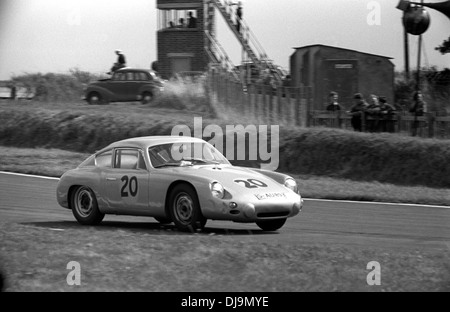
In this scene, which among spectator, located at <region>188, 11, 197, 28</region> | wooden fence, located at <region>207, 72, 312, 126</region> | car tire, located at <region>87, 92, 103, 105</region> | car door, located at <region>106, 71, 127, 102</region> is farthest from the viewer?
car door, located at <region>106, 71, 127, 102</region>

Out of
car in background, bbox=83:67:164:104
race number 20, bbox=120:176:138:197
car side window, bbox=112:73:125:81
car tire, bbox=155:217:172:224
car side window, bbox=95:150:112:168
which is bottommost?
car tire, bbox=155:217:172:224

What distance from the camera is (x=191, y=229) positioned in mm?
8969

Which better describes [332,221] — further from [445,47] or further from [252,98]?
[252,98]

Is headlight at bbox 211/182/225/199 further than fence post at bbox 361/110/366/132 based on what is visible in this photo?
No

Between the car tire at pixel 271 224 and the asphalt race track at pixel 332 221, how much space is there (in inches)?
2.8

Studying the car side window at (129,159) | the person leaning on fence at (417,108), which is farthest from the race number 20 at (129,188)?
the person leaning on fence at (417,108)

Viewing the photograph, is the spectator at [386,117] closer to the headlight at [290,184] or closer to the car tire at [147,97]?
the car tire at [147,97]

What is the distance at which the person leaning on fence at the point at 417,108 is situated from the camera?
16166mm

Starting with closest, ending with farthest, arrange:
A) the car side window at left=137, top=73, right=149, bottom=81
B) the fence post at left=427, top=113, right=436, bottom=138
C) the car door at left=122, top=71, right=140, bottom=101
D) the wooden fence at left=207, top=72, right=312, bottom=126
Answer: the wooden fence at left=207, top=72, right=312, bottom=126 < the fence post at left=427, top=113, right=436, bottom=138 < the car side window at left=137, top=73, right=149, bottom=81 < the car door at left=122, top=71, right=140, bottom=101

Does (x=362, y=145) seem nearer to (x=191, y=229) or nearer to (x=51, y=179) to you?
(x=51, y=179)

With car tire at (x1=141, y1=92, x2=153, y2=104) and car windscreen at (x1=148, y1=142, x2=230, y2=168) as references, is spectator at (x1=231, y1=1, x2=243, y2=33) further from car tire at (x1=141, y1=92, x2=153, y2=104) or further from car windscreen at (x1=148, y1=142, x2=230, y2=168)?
car tire at (x1=141, y1=92, x2=153, y2=104)

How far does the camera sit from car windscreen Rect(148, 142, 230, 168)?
9.73 metres

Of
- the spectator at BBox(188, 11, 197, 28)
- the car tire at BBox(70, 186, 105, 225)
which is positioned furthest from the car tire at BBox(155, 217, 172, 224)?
the spectator at BBox(188, 11, 197, 28)
